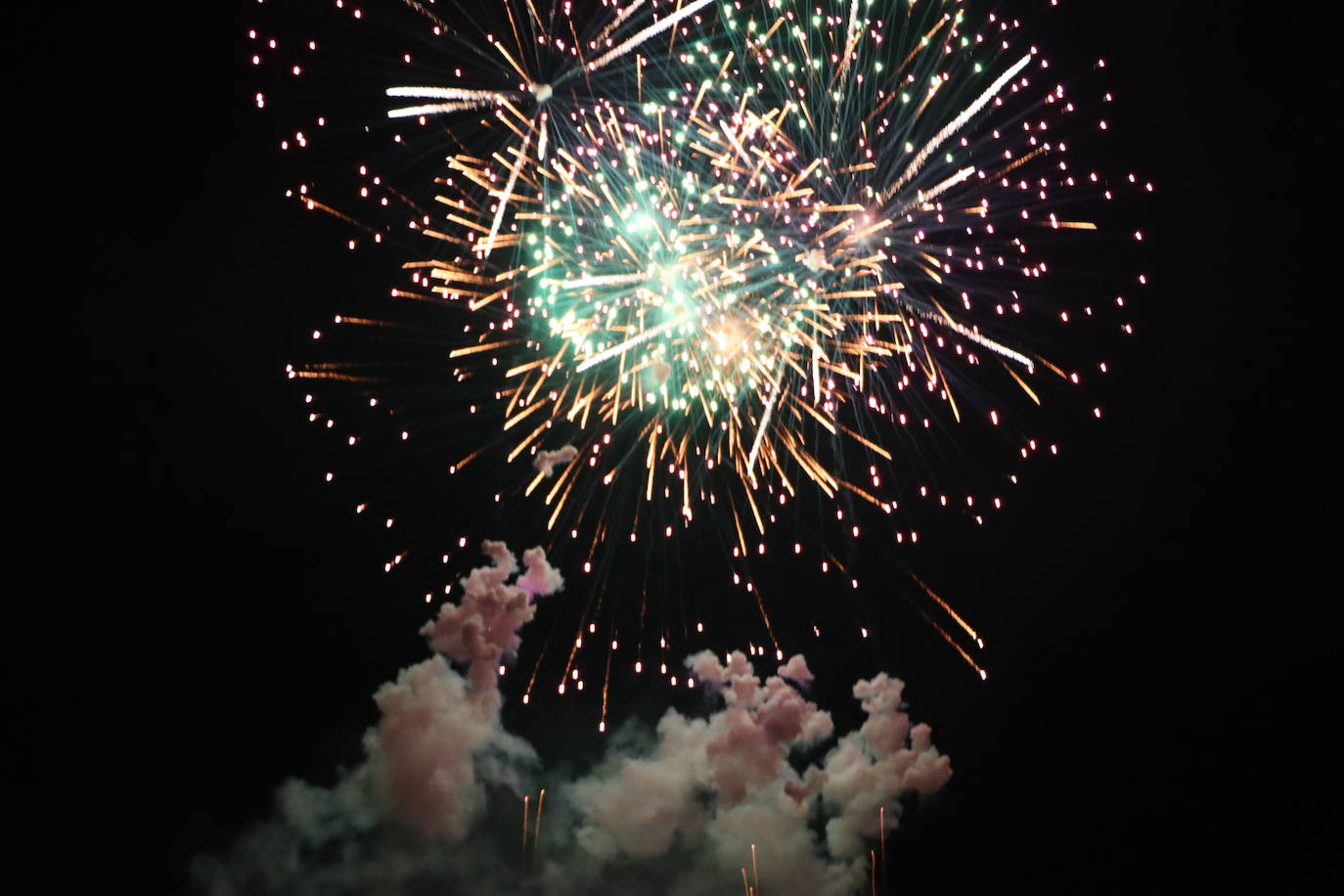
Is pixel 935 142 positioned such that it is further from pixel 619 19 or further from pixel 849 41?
pixel 619 19

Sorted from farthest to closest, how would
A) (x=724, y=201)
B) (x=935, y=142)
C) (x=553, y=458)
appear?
(x=553, y=458), (x=935, y=142), (x=724, y=201)

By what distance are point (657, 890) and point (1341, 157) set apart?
5406 millimetres

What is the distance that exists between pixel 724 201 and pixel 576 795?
308 centimetres

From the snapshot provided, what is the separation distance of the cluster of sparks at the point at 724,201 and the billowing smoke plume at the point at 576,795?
3.61 ft

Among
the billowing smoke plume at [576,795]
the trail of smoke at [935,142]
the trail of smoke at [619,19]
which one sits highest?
the trail of smoke at [619,19]

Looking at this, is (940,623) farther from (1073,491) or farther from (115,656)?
(115,656)

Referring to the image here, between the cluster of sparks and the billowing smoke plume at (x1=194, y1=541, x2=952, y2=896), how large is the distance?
43.3 inches

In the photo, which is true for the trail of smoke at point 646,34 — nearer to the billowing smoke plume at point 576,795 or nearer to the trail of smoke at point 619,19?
the trail of smoke at point 619,19

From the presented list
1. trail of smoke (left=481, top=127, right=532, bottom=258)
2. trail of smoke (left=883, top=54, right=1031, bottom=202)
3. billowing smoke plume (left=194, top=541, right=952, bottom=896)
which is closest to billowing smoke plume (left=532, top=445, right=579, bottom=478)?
billowing smoke plume (left=194, top=541, right=952, bottom=896)

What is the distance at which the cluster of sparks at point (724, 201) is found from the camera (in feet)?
12.7

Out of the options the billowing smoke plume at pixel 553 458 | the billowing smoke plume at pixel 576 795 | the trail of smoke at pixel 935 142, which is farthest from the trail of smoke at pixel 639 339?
the billowing smoke plume at pixel 576 795

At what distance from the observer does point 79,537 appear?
4293 mm

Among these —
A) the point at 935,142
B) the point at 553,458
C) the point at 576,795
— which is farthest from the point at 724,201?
the point at 576,795

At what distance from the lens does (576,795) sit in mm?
4902
